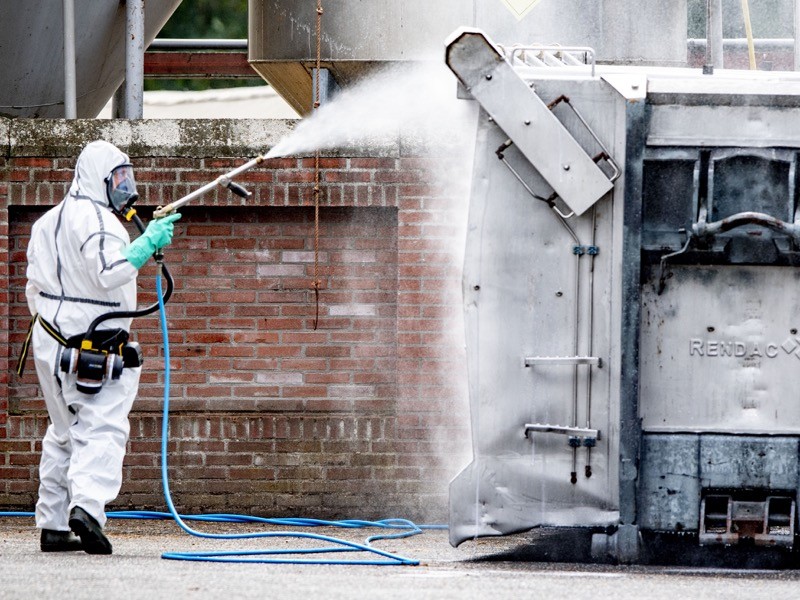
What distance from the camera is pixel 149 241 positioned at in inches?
267

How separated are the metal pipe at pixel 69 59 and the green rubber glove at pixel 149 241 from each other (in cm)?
271

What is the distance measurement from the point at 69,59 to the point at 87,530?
3.63 meters

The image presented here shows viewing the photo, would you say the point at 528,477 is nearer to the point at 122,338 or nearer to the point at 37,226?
the point at 122,338

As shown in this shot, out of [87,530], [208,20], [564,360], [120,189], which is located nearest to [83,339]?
[120,189]

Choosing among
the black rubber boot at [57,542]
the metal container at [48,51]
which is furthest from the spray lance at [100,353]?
the metal container at [48,51]

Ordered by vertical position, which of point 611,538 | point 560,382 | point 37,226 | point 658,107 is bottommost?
point 611,538

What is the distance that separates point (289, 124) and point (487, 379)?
2.81 metres

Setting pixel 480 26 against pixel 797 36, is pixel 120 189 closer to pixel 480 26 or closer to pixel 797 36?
pixel 480 26

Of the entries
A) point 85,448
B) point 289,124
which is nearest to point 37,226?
point 85,448

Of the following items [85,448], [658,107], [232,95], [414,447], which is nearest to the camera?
[658,107]

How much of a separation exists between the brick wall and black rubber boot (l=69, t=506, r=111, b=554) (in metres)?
1.78

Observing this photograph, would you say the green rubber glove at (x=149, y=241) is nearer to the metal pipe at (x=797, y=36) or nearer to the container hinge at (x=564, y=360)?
the container hinge at (x=564, y=360)

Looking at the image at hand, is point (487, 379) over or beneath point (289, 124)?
beneath

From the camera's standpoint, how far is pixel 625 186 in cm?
621
